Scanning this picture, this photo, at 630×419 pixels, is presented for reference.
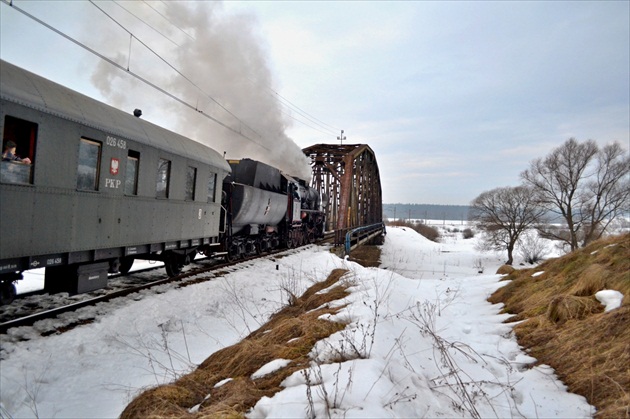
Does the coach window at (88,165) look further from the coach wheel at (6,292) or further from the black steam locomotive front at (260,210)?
the black steam locomotive front at (260,210)

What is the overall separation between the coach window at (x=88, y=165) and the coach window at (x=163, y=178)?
6.12 ft

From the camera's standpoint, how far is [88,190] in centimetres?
616

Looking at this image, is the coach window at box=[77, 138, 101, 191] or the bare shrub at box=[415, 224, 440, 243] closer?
the coach window at box=[77, 138, 101, 191]

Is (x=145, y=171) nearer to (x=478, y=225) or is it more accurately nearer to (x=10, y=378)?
(x=10, y=378)

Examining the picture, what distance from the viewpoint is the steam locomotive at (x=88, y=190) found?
5016 mm

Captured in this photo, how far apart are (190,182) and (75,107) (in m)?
3.98

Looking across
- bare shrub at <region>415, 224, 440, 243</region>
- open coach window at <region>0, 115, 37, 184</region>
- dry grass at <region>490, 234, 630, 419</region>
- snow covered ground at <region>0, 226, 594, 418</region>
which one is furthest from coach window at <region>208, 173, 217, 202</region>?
bare shrub at <region>415, 224, 440, 243</region>

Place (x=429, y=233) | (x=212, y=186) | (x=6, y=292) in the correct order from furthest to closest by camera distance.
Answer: (x=429, y=233) → (x=212, y=186) → (x=6, y=292)

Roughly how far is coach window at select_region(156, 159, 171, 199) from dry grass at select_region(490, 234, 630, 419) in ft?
24.4

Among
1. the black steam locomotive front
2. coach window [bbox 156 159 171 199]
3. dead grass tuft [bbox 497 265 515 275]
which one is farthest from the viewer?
the black steam locomotive front

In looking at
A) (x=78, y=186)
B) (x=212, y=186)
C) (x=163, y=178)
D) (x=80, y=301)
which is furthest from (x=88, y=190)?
(x=212, y=186)

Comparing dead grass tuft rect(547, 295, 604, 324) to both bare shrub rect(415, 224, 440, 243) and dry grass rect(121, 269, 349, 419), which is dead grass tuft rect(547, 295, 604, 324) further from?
bare shrub rect(415, 224, 440, 243)

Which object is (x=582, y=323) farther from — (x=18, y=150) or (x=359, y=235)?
A: (x=359, y=235)

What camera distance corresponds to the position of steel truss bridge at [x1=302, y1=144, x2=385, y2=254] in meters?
27.0
